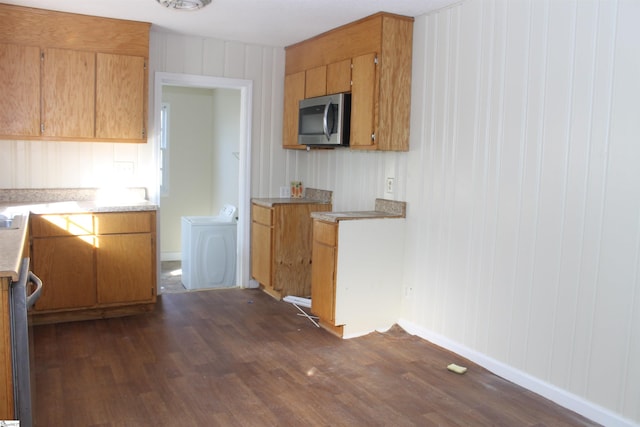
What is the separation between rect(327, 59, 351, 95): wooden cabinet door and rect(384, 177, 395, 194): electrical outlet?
0.71 m

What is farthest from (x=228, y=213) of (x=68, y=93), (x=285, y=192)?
(x=68, y=93)

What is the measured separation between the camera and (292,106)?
5.00 meters

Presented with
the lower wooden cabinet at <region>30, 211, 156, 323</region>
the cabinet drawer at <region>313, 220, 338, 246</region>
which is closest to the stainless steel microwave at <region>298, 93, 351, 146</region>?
the cabinet drawer at <region>313, 220, 338, 246</region>

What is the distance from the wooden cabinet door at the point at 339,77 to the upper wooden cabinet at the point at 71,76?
1.42 m

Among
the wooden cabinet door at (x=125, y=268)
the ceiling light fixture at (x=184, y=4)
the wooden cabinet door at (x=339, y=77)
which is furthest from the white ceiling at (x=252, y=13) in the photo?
the wooden cabinet door at (x=125, y=268)

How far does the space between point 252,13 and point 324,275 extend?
190cm

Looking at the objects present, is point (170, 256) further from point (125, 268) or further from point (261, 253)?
point (125, 268)

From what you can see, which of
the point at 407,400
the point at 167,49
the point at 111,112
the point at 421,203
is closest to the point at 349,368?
the point at 407,400

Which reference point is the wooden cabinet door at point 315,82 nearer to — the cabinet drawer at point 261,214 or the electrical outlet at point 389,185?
the electrical outlet at point 389,185

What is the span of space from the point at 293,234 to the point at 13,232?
2407 millimetres

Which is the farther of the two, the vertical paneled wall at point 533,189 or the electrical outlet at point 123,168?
the electrical outlet at point 123,168

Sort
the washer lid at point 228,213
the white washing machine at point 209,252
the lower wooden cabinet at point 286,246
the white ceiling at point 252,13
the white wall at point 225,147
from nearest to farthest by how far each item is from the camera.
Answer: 1. the white ceiling at point 252,13
2. the lower wooden cabinet at point 286,246
3. the white washing machine at point 209,252
4. the washer lid at point 228,213
5. the white wall at point 225,147

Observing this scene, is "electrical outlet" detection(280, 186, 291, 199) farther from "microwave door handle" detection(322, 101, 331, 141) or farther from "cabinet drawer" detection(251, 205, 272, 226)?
"microwave door handle" detection(322, 101, 331, 141)

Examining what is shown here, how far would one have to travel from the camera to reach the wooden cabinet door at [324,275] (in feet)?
12.6
